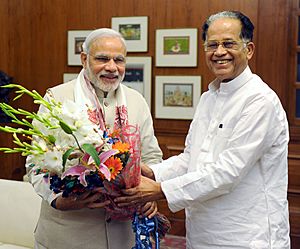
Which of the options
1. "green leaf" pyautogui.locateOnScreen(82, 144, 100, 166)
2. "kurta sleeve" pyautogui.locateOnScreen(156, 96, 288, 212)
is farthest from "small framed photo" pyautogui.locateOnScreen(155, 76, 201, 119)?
"green leaf" pyautogui.locateOnScreen(82, 144, 100, 166)

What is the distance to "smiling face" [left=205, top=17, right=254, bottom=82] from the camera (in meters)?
1.86

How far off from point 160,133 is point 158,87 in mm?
494

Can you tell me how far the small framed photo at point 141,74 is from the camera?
200 inches

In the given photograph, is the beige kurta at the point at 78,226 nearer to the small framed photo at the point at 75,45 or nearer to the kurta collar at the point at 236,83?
the kurta collar at the point at 236,83

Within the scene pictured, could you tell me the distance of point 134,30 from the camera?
511 cm

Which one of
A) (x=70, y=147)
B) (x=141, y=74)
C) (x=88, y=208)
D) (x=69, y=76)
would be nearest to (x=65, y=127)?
(x=70, y=147)

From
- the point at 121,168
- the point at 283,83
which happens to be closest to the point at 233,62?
the point at 121,168

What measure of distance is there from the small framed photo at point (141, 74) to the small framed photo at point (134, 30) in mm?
117

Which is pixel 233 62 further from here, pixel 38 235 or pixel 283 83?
pixel 283 83

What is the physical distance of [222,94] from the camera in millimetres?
1951

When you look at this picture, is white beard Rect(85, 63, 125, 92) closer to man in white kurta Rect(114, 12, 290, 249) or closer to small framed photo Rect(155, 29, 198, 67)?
man in white kurta Rect(114, 12, 290, 249)

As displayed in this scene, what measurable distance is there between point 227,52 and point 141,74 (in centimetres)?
330

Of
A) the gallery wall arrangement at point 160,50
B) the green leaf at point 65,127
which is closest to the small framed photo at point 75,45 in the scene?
the gallery wall arrangement at point 160,50

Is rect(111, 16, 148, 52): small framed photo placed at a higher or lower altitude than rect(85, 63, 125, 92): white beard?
higher
